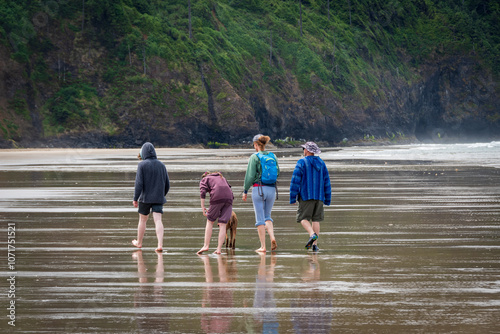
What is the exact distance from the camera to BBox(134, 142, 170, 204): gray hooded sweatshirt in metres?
10.4

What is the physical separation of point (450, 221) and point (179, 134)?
64828mm

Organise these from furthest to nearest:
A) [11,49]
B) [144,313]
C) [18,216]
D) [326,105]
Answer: [326,105] → [11,49] → [18,216] → [144,313]

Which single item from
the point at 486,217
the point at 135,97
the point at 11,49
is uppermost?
the point at 11,49

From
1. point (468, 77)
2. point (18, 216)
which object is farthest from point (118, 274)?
point (468, 77)

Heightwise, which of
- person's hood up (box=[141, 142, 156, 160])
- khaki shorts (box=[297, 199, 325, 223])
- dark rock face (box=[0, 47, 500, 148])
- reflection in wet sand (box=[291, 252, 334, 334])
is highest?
dark rock face (box=[0, 47, 500, 148])

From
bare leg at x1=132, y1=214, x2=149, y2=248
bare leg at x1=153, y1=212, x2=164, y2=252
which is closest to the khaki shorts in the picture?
bare leg at x1=153, y1=212, x2=164, y2=252

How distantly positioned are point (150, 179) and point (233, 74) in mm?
77589

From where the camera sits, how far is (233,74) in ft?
286

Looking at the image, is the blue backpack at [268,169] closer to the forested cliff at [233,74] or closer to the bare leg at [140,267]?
the bare leg at [140,267]

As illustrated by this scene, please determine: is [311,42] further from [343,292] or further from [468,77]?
[343,292]

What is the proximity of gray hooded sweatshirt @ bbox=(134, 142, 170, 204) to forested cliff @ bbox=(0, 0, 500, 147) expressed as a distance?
5871cm

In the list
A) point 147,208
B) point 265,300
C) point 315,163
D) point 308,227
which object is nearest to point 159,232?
point 147,208

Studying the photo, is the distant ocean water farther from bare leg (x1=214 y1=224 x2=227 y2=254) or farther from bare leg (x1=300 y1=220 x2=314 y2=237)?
bare leg (x1=214 y1=224 x2=227 y2=254)

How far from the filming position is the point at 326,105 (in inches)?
3920
